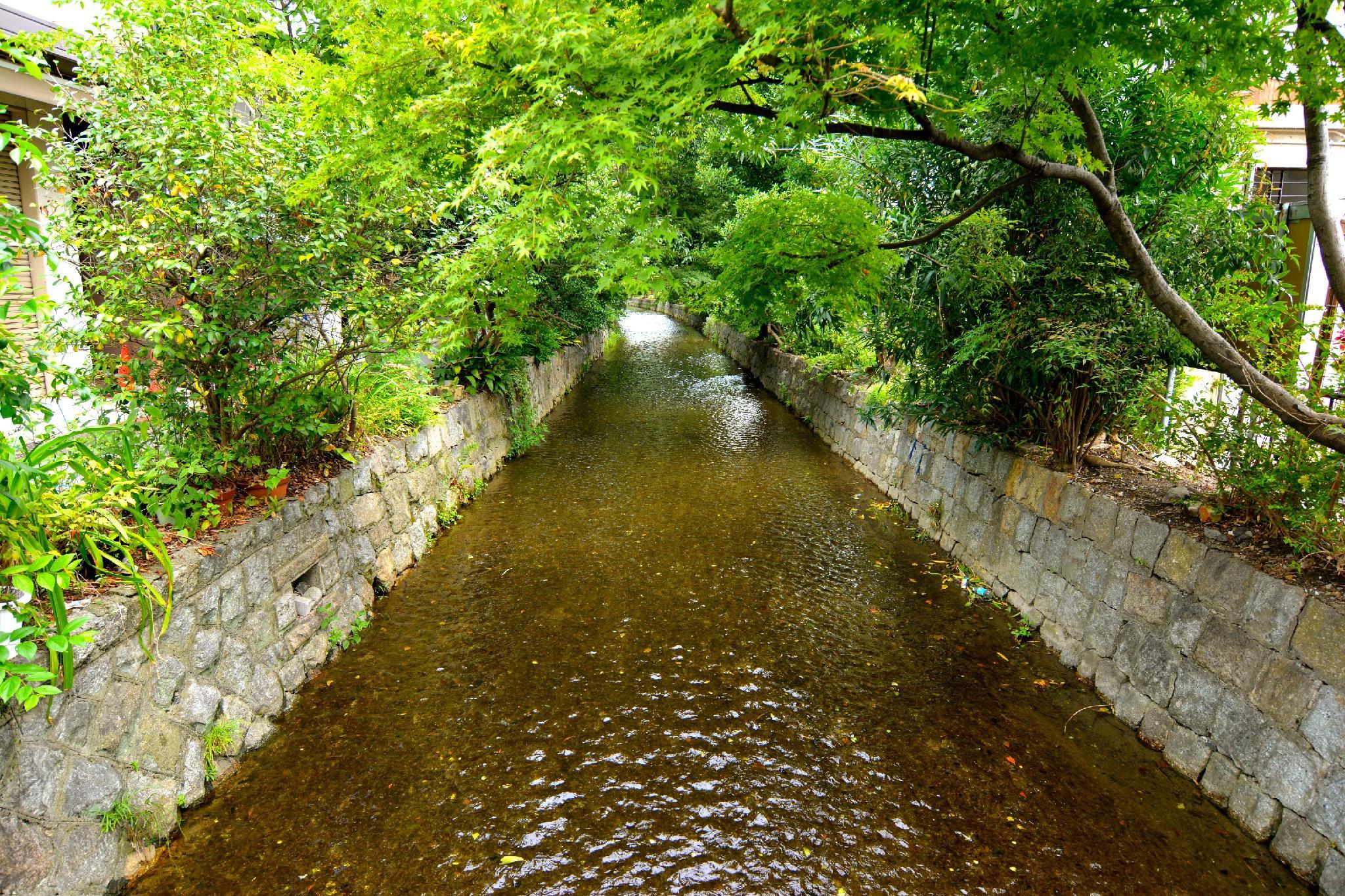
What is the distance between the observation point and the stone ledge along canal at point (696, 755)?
3221mm

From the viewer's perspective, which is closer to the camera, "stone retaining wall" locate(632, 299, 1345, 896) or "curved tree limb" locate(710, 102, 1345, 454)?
"stone retaining wall" locate(632, 299, 1345, 896)

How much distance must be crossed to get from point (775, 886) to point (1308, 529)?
10.9ft

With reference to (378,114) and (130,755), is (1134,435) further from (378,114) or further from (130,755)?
(130,755)

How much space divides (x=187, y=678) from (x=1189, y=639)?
5.56m

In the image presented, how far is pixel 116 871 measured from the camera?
2920 mm

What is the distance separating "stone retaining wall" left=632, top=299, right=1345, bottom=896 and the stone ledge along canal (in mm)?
215

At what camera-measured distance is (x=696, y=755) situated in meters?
3.98

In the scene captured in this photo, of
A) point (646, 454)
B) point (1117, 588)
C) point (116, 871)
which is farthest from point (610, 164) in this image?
point (646, 454)

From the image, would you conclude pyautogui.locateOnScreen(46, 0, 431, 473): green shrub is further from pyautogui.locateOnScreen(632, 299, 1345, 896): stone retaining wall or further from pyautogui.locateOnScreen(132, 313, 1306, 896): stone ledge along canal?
pyautogui.locateOnScreen(632, 299, 1345, 896): stone retaining wall

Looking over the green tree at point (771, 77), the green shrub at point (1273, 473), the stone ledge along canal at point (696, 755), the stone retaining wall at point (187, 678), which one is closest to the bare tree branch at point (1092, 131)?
the green tree at point (771, 77)

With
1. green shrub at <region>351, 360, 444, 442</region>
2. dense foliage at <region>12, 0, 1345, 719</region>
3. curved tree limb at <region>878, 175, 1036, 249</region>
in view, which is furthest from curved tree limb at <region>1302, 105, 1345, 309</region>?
green shrub at <region>351, 360, 444, 442</region>

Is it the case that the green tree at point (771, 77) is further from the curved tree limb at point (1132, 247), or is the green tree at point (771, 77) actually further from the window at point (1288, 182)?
the window at point (1288, 182)

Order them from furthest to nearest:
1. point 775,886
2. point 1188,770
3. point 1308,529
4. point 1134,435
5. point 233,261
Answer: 1. point 1134,435
2. point 233,261
3. point 1188,770
4. point 1308,529
5. point 775,886

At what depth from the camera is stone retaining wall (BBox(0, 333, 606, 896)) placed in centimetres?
265
